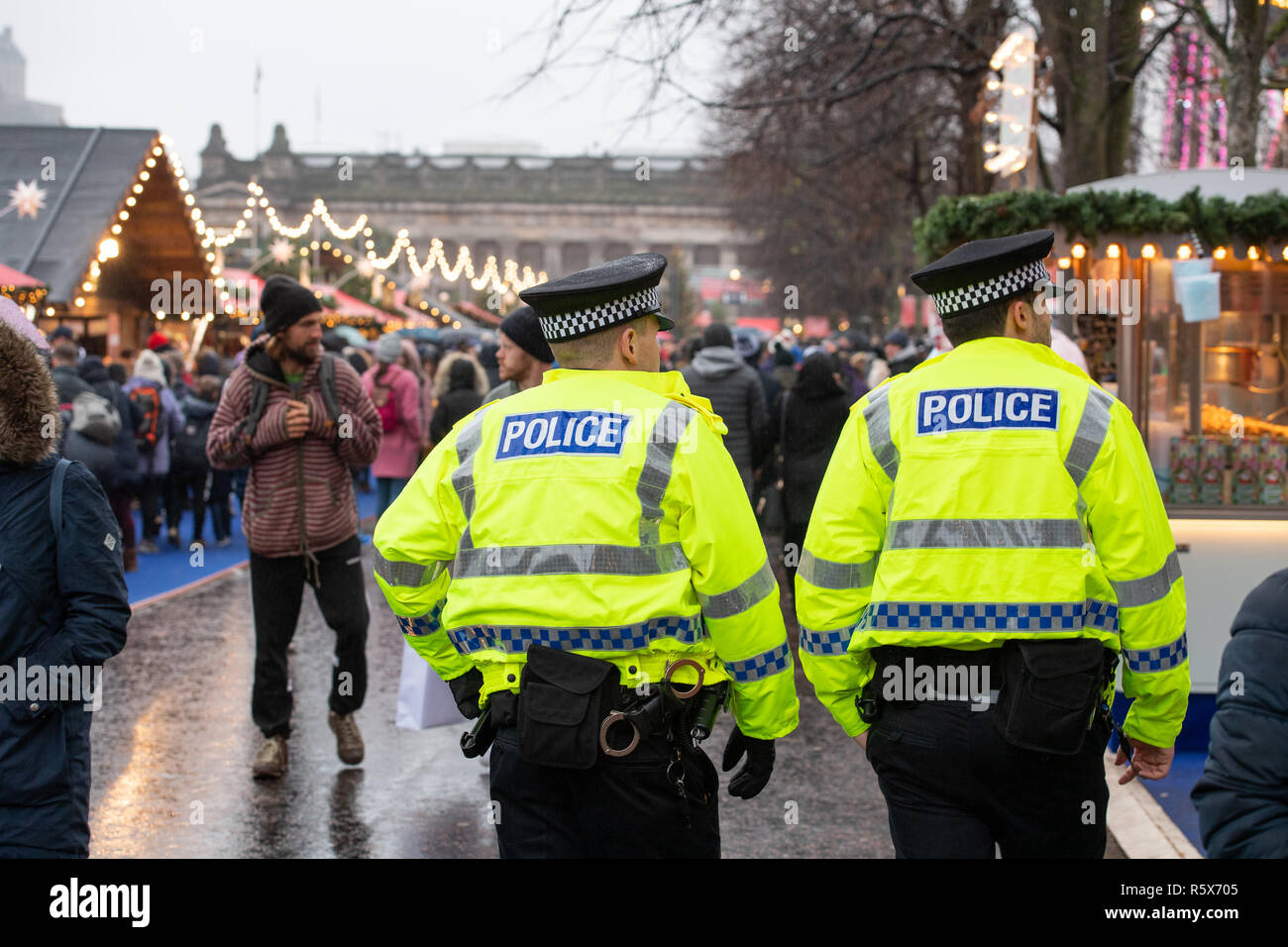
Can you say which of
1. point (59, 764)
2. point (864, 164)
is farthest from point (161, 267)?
point (59, 764)

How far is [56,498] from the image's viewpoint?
11.4 feet

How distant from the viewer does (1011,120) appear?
36.1 ft

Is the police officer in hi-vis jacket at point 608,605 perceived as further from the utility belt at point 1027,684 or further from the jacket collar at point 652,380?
the utility belt at point 1027,684

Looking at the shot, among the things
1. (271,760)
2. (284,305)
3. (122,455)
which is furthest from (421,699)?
(122,455)

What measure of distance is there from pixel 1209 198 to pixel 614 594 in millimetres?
5577

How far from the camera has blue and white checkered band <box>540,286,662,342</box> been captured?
324cm

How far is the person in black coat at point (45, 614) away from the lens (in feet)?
10.9

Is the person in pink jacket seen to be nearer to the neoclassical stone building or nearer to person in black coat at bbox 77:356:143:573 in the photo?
person in black coat at bbox 77:356:143:573

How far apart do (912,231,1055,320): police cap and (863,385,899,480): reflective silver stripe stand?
261mm

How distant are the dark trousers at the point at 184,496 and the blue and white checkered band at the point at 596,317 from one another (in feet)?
37.0

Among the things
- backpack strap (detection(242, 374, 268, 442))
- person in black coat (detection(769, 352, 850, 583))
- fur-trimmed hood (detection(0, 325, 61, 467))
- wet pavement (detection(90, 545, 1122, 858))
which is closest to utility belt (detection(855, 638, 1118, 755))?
fur-trimmed hood (detection(0, 325, 61, 467))

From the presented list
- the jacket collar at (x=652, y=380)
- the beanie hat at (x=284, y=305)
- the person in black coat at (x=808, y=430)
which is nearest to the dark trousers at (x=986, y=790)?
the jacket collar at (x=652, y=380)
